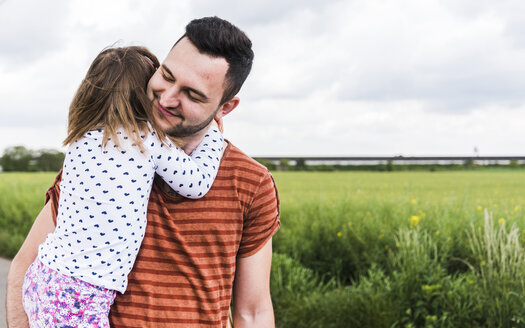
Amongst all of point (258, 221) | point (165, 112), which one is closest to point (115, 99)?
point (165, 112)

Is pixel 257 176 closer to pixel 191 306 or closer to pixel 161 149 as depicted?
pixel 161 149

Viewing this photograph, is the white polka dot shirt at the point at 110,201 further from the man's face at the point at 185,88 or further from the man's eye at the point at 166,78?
the man's eye at the point at 166,78

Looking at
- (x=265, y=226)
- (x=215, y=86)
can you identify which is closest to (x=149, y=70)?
(x=215, y=86)

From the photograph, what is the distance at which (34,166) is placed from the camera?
28.6 meters

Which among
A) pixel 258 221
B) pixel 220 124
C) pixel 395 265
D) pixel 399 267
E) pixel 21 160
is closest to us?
pixel 258 221

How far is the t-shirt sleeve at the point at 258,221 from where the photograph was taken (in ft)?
7.77

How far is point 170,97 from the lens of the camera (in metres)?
2.25

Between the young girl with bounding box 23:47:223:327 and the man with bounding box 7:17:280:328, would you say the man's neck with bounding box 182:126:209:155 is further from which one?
the young girl with bounding box 23:47:223:327

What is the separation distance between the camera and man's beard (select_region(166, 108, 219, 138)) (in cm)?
233

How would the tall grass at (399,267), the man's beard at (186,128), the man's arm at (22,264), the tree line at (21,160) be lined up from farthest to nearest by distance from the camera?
the tree line at (21,160)
the tall grass at (399,267)
the man's arm at (22,264)
the man's beard at (186,128)

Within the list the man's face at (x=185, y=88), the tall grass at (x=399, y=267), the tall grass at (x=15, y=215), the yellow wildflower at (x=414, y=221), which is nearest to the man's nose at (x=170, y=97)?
the man's face at (x=185, y=88)

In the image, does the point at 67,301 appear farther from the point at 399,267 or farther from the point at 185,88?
the point at 399,267

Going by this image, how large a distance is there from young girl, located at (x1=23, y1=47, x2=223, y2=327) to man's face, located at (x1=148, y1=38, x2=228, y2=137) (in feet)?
0.19

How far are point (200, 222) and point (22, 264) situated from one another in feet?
2.47
